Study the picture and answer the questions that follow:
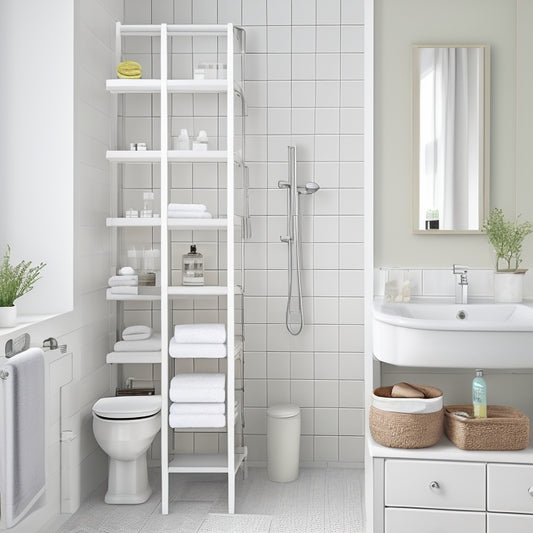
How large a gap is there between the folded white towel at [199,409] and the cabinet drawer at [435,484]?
2.75 feet

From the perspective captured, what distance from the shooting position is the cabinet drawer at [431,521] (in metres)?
2.51

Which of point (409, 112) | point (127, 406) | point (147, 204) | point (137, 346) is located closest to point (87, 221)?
point (147, 204)

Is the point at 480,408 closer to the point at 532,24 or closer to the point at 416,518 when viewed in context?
the point at 416,518

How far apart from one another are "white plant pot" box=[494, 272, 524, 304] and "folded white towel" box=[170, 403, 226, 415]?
131 centimetres

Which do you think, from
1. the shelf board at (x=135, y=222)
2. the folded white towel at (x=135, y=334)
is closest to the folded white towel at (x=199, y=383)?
the folded white towel at (x=135, y=334)

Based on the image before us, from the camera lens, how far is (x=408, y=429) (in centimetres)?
259

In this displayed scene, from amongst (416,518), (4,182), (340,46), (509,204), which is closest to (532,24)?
(509,204)

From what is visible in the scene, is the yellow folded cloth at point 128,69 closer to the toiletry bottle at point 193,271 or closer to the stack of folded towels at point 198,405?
the toiletry bottle at point 193,271

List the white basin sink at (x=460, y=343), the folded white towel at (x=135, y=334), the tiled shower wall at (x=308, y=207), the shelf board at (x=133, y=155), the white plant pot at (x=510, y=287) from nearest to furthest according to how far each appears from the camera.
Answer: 1. the white basin sink at (x=460, y=343)
2. the white plant pot at (x=510, y=287)
3. the shelf board at (x=133, y=155)
4. the folded white towel at (x=135, y=334)
5. the tiled shower wall at (x=308, y=207)

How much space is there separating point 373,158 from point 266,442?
164cm

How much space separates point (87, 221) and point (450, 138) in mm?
1718

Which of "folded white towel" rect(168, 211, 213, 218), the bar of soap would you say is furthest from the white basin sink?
"folded white towel" rect(168, 211, 213, 218)

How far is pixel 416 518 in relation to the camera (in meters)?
2.54

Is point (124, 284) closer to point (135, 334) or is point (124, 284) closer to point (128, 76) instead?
point (135, 334)
